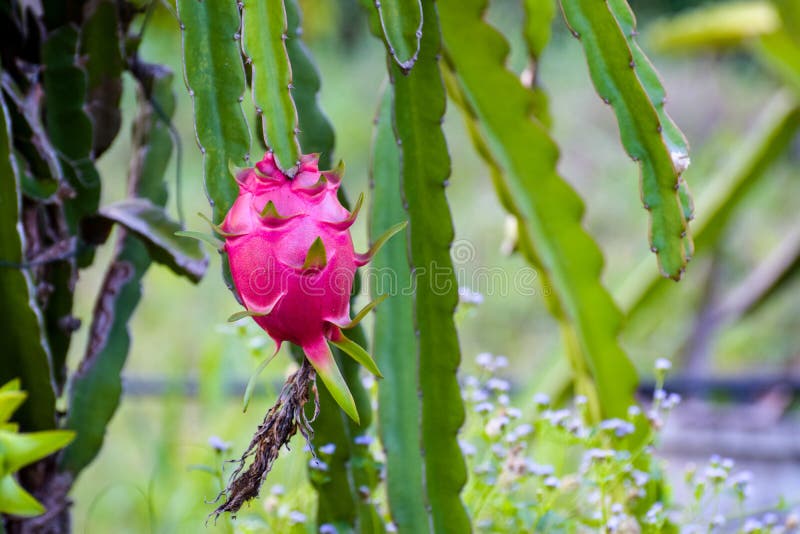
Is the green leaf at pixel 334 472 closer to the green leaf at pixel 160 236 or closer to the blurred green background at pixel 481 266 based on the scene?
the green leaf at pixel 160 236

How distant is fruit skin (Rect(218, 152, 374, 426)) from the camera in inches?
18.6

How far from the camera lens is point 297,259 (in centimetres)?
47

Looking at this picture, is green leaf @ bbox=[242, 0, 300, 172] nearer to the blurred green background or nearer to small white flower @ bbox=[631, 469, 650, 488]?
small white flower @ bbox=[631, 469, 650, 488]

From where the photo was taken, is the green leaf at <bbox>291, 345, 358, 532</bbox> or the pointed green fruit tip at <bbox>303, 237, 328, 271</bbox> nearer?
the pointed green fruit tip at <bbox>303, 237, 328, 271</bbox>

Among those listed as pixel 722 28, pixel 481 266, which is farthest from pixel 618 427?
pixel 722 28

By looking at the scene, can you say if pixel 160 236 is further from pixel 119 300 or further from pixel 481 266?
pixel 481 266

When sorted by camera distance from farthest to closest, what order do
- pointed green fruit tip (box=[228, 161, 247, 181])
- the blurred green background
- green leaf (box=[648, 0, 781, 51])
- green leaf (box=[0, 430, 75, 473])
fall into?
1. green leaf (box=[648, 0, 781, 51])
2. the blurred green background
3. pointed green fruit tip (box=[228, 161, 247, 181])
4. green leaf (box=[0, 430, 75, 473])

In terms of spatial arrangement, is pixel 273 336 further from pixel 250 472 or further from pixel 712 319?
pixel 712 319

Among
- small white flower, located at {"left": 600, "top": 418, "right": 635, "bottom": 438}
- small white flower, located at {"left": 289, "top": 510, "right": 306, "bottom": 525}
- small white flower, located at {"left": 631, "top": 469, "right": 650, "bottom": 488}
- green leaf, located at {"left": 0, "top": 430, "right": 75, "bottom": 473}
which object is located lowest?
green leaf, located at {"left": 0, "top": 430, "right": 75, "bottom": 473}

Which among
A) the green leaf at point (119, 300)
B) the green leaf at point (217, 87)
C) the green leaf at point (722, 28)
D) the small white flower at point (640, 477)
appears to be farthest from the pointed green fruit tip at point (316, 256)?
the green leaf at point (722, 28)

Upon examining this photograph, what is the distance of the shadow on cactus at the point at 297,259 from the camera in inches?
18.6

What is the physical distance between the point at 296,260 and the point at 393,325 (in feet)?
0.98

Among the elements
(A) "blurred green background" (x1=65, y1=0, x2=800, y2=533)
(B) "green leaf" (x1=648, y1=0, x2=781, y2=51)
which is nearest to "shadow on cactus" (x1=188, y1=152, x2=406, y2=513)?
(A) "blurred green background" (x1=65, y1=0, x2=800, y2=533)

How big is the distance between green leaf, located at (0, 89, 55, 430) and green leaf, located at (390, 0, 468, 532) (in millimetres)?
312
